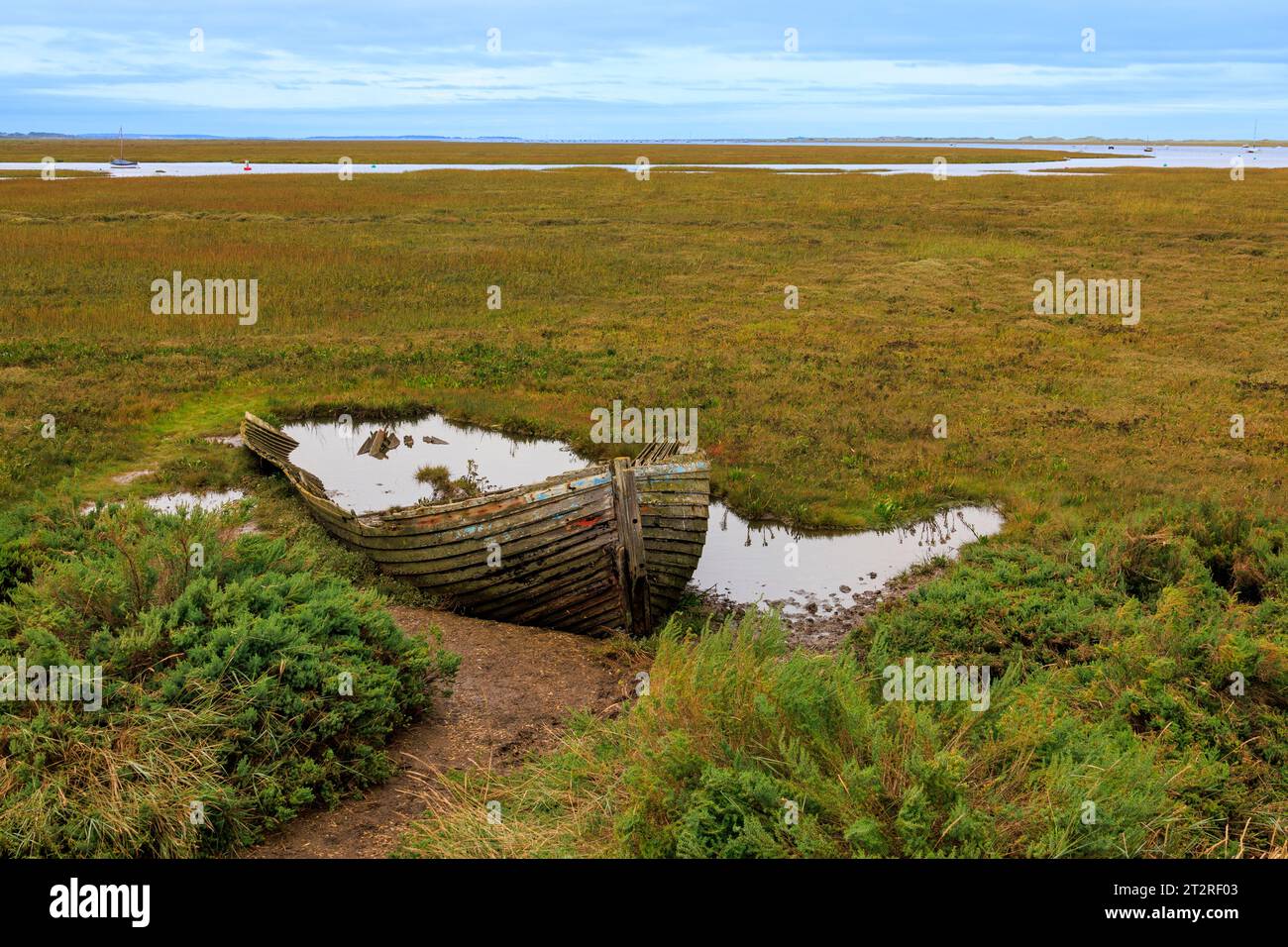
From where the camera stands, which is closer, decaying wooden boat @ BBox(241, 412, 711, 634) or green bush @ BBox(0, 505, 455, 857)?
green bush @ BBox(0, 505, 455, 857)

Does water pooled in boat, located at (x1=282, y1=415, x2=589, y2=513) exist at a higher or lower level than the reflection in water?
higher

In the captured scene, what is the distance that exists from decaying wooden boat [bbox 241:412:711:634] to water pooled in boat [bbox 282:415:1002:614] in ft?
5.29

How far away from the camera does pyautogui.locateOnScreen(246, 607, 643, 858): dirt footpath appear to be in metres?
6.37

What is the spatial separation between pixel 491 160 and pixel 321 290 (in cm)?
9381

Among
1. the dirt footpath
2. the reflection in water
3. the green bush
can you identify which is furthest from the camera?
the reflection in water

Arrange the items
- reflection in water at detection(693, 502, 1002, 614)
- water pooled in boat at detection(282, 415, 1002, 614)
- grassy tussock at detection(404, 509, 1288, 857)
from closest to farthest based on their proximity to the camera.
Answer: grassy tussock at detection(404, 509, 1288, 857) → reflection in water at detection(693, 502, 1002, 614) → water pooled in boat at detection(282, 415, 1002, 614)

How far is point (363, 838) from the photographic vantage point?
248 inches

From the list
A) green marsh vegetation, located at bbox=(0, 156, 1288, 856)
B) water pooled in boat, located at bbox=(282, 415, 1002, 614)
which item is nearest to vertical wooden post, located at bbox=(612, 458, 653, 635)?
green marsh vegetation, located at bbox=(0, 156, 1288, 856)

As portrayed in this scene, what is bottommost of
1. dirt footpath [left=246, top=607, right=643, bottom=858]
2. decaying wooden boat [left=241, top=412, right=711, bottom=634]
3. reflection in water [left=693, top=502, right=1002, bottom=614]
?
dirt footpath [left=246, top=607, right=643, bottom=858]

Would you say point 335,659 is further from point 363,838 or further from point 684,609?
point 684,609

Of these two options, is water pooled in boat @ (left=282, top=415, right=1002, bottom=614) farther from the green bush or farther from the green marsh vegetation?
the green bush

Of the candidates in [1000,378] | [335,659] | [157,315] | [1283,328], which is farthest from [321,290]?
[1283,328]

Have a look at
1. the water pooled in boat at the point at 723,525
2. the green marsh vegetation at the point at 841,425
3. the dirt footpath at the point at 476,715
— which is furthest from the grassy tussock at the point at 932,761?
the water pooled in boat at the point at 723,525

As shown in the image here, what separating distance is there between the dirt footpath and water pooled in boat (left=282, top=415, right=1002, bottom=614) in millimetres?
2583
